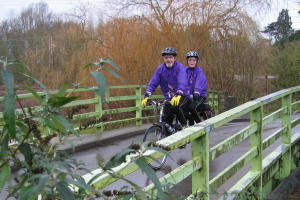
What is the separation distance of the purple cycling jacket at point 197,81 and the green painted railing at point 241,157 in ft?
7.02

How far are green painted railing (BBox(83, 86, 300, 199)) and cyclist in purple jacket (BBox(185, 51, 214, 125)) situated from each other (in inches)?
77.5

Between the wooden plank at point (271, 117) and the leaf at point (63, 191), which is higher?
the leaf at point (63, 191)

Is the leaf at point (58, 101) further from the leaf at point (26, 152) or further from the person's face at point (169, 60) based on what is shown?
the person's face at point (169, 60)

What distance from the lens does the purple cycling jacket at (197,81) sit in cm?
735

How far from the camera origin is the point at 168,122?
662 cm

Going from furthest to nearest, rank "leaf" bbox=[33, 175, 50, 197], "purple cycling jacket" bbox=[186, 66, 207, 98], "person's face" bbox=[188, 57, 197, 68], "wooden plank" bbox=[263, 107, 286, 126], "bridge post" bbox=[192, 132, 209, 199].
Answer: "person's face" bbox=[188, 57, 197, 68] < "purple cycling jacket" bbox=[186, 66, 207, 98] < "wooden plank" bbox=[263, 107, 286, 126] < "bridge post" bbox=[192, 132, 209, 199] < "leaf" bbox=[33, 175, 50, 197]

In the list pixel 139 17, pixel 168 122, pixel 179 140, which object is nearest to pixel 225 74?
pixel 139 17

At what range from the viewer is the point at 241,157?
3.48m

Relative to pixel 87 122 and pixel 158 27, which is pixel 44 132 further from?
pixel 158 27

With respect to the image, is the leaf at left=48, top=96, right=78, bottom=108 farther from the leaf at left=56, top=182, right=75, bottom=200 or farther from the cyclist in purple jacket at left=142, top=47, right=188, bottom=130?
the cyclist in purple jacket at left=142, top=47, right=188, bottom=130

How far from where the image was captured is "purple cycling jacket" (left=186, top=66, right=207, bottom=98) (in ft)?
24.1

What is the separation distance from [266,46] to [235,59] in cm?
207

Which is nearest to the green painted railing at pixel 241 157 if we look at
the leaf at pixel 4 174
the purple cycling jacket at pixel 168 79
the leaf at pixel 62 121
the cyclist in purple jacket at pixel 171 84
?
the leaf at pixel 62 121

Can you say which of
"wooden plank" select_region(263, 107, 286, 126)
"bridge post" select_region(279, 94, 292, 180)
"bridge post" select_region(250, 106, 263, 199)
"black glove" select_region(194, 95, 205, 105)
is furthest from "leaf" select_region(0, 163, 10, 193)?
"black glove" select_region(194, 95, 205, 105)
